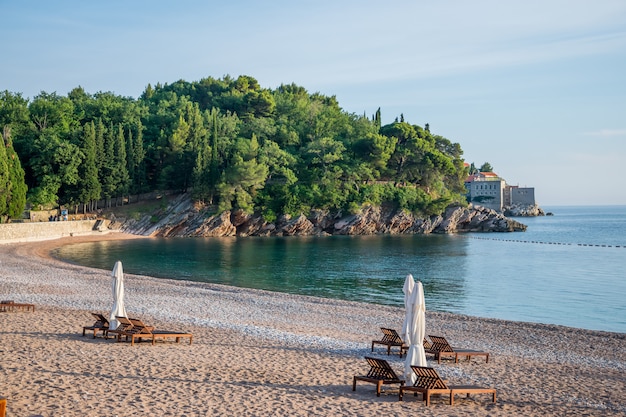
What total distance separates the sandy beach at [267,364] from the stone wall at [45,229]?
31.9 metres

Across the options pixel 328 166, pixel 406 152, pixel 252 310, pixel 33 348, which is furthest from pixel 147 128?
pixel 33 348

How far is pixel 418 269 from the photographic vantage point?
44906mm

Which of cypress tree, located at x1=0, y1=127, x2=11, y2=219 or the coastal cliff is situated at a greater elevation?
cypress tree, located at x1=0, y1=127, x2=11, y2=219

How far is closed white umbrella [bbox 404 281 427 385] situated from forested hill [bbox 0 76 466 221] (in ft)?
205

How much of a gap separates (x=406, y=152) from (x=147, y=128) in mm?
36841

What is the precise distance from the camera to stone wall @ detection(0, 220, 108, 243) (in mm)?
54906

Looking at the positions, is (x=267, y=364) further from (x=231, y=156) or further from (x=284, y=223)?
(x=231, y=156)

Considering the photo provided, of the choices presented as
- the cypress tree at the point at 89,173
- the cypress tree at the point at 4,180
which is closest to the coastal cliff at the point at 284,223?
the cypress tree at the point at 89,173

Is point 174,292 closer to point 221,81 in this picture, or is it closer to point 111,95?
point 111,95

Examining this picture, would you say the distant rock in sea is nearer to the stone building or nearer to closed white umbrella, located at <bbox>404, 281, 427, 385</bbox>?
the stone building

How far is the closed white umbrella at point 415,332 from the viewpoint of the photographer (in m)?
12.7

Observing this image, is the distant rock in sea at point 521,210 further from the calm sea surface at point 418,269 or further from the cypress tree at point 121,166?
the cypress tree at point 121,166

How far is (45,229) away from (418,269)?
124 feet

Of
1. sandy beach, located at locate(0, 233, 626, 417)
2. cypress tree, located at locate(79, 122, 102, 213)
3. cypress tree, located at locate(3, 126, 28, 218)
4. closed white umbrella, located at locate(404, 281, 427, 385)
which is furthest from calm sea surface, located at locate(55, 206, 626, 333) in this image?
closed white umbrella, located at locate(404, 281, 427, 385)
